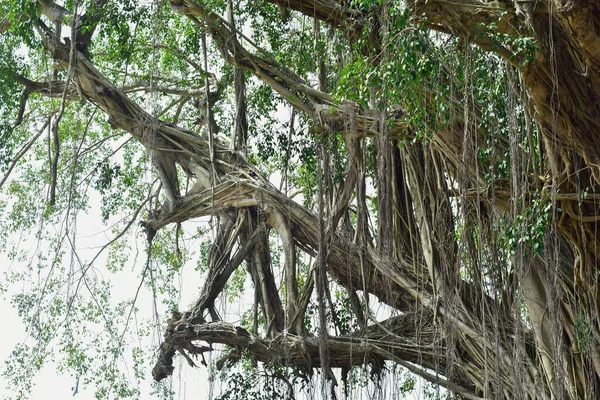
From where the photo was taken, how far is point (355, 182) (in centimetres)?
630

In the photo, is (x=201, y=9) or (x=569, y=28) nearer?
(x=569, y=28)

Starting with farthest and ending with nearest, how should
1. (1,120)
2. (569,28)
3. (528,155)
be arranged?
(1,120)
(528,155)
(569,28)

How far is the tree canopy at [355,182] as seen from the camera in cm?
458

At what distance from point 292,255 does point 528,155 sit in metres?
2.03

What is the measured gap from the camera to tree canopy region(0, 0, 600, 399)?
180 inches

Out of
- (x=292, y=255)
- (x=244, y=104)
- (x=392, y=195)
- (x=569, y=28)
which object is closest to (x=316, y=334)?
(x=292, y=255)

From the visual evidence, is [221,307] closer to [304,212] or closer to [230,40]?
[304,212]

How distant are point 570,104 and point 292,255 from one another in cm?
261

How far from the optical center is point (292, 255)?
6.54 m

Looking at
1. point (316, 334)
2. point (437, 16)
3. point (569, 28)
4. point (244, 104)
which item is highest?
point (244, 104)

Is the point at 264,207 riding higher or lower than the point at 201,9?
lower

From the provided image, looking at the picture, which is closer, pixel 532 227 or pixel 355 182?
pixel 532 227

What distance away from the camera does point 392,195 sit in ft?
21.2

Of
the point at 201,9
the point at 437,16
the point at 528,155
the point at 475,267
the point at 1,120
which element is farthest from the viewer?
the point at 1,120
